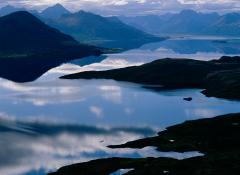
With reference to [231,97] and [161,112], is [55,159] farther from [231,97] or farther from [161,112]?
[231,97]

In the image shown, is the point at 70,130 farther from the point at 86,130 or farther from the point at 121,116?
the point at 121,116

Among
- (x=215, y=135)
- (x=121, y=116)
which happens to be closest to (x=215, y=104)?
(x=121, y=116)

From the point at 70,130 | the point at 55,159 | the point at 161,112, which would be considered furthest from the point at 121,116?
the point at 55,159

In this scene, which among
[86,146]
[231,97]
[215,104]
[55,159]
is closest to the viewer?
[55,159]

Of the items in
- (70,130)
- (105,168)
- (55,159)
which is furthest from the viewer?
(70,130)

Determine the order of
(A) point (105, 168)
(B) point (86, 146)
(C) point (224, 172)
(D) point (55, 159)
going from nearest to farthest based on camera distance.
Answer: (C) point (224, 172), (A) point (105, 168), (D) point (55, 159), (B) point (86, 146)

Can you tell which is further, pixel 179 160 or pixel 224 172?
pixel 179 160

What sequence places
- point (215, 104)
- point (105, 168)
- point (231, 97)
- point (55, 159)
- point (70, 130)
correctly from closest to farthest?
point (105, 168) < point (55, 159) < point (70, 130) < point (215, 104) < point (231, 97)

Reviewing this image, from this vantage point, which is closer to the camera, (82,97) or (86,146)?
(86,146)
